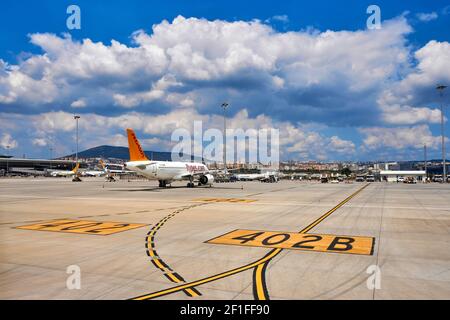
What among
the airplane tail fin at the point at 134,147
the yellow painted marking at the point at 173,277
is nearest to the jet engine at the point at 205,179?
the airplane tail fin at the point at 134,147

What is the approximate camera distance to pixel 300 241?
45.2ft

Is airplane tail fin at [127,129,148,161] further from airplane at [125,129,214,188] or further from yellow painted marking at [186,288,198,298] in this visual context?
yellow painted marking at [186,288,198,298]

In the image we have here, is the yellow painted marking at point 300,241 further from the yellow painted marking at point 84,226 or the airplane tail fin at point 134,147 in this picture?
the airplane tail fin at point 134,147

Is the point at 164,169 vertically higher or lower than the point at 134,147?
lower

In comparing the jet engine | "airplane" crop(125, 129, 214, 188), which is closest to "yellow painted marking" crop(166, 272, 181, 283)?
"airplane" crop(125, 129, 214, 188)

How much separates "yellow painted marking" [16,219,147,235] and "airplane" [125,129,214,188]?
31.3 meters

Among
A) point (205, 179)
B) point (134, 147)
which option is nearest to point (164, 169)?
point (134, 147)

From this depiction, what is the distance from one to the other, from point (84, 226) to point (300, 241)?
38.1 feet

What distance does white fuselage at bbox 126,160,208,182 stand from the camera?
166 ft

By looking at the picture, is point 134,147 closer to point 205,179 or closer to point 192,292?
point 205,179
